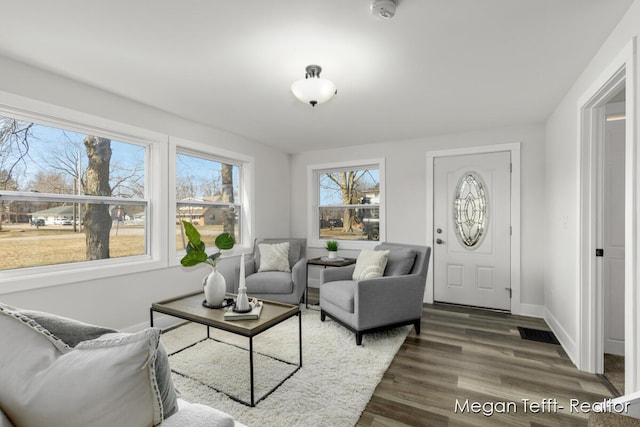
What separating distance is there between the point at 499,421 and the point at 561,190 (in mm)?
2180

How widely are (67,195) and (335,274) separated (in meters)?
2.61

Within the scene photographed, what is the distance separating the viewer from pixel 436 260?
413 cm

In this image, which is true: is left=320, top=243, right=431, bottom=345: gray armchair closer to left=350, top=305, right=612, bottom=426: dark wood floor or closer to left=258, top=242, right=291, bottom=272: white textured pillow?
left=350, top=305, right=612, bottom=426: dark wood floor

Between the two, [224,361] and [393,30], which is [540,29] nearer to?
[393,30]

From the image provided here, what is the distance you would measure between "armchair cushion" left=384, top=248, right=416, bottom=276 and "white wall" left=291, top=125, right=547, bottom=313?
1.15 m

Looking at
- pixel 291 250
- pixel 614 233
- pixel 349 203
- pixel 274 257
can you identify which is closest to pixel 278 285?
pixel 274 257

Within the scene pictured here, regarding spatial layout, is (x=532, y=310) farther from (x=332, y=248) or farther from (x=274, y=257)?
(x=274, y=257)

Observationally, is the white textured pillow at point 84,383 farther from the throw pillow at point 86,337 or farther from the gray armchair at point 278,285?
the gray armchair at point 278,285

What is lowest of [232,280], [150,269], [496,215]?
[232,280]

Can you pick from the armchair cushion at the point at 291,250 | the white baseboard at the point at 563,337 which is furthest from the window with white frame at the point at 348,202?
the white baseboard at the point at 563,337

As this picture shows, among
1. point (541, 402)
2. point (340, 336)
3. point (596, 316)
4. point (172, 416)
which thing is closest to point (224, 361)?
point (340, 336)

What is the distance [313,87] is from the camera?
210cm

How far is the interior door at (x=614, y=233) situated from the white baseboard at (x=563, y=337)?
12.3 inches

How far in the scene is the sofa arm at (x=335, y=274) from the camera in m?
3.36
